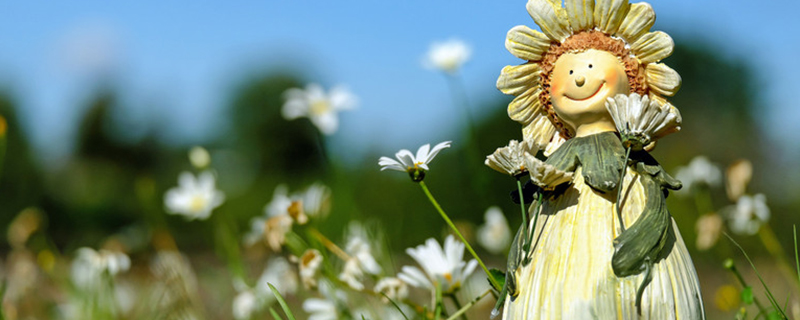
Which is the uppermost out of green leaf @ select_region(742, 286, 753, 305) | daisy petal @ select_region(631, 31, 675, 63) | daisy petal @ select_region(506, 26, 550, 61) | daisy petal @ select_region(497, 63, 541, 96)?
daisy petal @ select_region(506, 26, 550, 61)

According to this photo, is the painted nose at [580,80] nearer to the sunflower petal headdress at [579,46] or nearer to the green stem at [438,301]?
the sunflower petal headdress at [579,46]

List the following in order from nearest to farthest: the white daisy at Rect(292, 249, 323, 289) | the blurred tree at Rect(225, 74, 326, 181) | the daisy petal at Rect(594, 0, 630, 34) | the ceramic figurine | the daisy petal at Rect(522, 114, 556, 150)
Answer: the ceramic figurine → the daisy petal at Rect(594, 0, 630, 34) → the daisy petal at Rect(522, 114, 556, 150) → the white daisy at Rect(292, 249, 323, 289) → the blurred tree at Rect(225, 74, 326, 181)

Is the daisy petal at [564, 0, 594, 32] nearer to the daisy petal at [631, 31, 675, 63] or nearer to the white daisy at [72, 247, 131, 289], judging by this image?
the daisy petal at [631, 31, 675, 63]

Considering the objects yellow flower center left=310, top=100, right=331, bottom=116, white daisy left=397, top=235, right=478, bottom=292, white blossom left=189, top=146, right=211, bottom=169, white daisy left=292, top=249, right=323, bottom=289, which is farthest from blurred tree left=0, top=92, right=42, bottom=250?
white daisy left=397, top=235, right=478, bottom=292

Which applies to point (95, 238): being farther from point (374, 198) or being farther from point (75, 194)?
point (374, 198)

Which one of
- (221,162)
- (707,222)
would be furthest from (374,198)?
(707,222)
